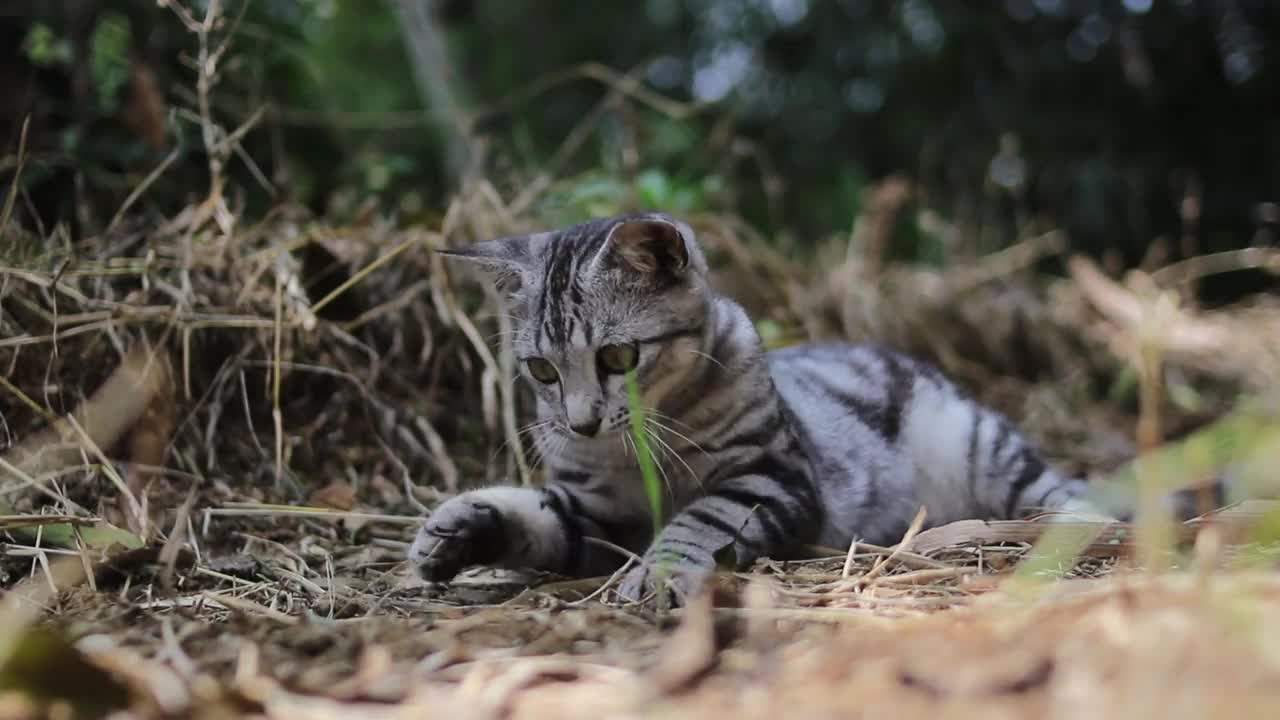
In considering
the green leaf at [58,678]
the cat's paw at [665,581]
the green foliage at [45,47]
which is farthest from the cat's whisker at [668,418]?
the green foliage at [45,47]

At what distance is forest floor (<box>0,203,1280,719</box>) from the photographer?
1.33 metres

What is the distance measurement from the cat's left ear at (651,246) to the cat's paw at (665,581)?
2.44ft

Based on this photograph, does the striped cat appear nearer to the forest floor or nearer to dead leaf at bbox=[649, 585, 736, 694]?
the forest floor

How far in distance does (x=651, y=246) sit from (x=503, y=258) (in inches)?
18.0

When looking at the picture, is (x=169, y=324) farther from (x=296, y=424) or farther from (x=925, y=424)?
(x=925, y=424)

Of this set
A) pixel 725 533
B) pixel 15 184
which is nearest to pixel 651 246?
pixel 725 533

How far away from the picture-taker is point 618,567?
8.73 feet

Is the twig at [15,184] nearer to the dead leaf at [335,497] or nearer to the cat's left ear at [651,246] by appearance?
the dead leaf at [335,497]

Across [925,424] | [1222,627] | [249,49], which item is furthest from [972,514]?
[249,49]

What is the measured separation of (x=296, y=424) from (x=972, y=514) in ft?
7.07

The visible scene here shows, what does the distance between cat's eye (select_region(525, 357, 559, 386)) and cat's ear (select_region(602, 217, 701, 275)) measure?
338mm

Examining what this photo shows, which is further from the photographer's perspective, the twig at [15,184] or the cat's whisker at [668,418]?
the twig at [15,184]

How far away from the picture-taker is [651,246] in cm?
255

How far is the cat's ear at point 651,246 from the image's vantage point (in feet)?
8.09
